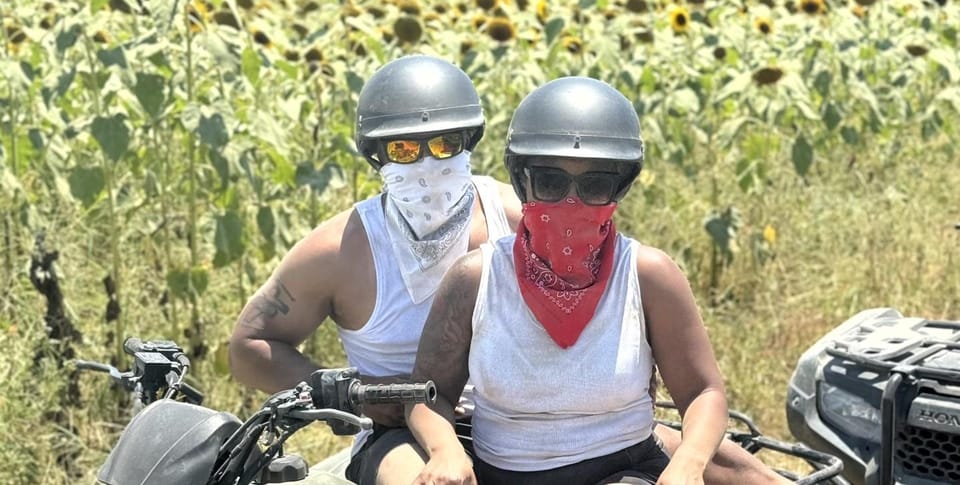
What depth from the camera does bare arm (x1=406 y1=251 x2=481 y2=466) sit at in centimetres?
340

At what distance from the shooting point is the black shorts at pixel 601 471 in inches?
133

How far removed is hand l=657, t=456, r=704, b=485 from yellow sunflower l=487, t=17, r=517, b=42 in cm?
506

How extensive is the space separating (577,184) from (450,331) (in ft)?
1.46

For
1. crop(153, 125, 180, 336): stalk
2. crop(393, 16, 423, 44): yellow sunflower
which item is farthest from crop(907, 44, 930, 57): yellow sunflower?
crop(153, 125, 180, 336): stalk

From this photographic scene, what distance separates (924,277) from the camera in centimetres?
754

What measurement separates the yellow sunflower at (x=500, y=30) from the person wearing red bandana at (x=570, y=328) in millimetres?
4663

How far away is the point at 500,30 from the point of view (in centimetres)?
802

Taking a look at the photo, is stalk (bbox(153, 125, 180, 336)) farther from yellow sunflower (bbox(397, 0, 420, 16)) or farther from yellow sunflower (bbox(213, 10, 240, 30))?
yellow sunflower (bbox(397, 0, 420, 16))

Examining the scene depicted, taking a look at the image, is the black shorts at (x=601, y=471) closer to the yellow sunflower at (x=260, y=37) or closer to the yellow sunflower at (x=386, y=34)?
the yellow sunflower at (x=260, y=37)

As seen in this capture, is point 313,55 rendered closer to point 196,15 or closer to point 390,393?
point 196,15

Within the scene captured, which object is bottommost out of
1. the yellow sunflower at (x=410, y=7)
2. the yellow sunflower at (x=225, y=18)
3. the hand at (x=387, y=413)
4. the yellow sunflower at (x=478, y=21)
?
the hand at (x=387, y=413)

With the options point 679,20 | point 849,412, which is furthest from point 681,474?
point 679,20

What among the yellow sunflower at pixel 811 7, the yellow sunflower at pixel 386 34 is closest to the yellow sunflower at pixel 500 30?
the yellow sunflower at pixel 386 34

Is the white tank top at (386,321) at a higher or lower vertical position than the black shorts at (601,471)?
higher
